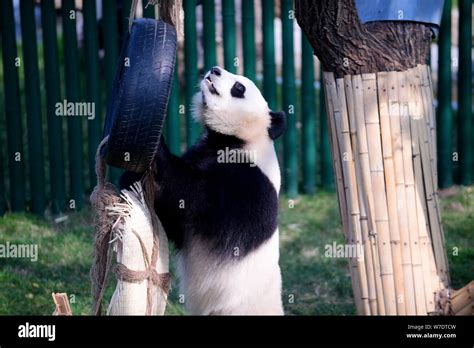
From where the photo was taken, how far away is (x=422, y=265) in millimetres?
4273

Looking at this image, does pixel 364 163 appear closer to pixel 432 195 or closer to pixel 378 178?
pixel 378 178

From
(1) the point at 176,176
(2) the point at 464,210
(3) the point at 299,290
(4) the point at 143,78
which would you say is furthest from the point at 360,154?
(2) the point at 464,210

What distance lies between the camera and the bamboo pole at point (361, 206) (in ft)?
14.0

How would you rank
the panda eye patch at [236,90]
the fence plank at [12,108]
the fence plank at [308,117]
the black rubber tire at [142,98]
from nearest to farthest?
the black rubber tire at [142,98] < the panda eye patch at [236,90] < the fence plank at [12,108] < the fence plank at [308,117]

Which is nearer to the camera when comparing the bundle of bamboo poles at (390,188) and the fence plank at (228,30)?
the bundle of bamboo poles at (390,188)

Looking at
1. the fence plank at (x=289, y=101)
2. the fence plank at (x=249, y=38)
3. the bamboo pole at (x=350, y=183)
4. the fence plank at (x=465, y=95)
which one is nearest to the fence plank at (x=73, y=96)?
the fence plank at (x=249, y=38)

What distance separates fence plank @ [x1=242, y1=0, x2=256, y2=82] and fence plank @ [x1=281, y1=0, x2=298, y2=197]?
0.26 m

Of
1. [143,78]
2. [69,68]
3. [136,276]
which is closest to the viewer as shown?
[143,78]

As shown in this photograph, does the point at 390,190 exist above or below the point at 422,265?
above

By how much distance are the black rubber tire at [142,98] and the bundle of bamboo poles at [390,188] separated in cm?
97

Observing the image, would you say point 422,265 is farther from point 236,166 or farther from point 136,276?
point 136,276

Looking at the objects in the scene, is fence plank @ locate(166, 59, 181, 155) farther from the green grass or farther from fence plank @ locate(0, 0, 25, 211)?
fence plank @ locate(0, 0, 25, 211)

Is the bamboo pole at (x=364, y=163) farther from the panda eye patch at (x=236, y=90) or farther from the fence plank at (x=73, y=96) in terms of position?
the fence plank at (x=73, y=96)

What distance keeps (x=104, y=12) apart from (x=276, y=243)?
10.2 feet
